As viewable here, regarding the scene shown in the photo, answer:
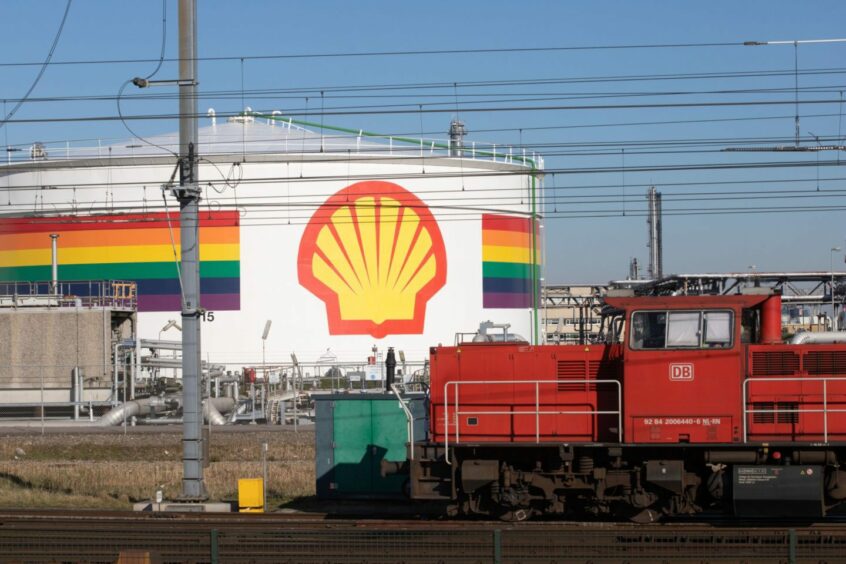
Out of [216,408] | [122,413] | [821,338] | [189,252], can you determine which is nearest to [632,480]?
[821,338]

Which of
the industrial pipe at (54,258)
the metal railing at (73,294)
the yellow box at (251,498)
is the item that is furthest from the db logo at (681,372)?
the industrial pipe at (54,258)

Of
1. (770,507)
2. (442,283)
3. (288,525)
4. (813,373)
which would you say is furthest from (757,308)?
(442,283)

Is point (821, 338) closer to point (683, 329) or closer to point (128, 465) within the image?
point (683, 329)

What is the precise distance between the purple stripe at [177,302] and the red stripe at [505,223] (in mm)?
13928

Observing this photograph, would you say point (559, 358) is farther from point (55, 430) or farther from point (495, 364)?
point (55, 430)

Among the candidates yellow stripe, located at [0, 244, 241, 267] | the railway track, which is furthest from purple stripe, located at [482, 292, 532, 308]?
the railway track

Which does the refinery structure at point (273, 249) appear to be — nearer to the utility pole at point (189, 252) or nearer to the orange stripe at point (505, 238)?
the orange stripe at point (505, 238)

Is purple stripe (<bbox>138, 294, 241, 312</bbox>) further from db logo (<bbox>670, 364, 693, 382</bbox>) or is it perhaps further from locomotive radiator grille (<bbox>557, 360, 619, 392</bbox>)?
db logo (<bbox>670, 364, 693, 382</bbox>)

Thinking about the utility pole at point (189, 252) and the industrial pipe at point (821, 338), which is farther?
the utility pole at point (189, 252)

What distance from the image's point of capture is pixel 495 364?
16.8 m

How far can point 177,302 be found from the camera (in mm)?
49844

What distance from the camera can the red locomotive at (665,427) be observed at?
15219mm

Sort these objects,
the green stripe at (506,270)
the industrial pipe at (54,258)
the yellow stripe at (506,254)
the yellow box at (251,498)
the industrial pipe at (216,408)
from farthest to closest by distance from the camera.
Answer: the green stripe at (506,270), the yellow stripe at (506,254), the industrial pipe at (54,258), the industrial pipe at (216,408), the yellow box at (251,498)

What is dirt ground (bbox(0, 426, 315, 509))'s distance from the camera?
21328mm
